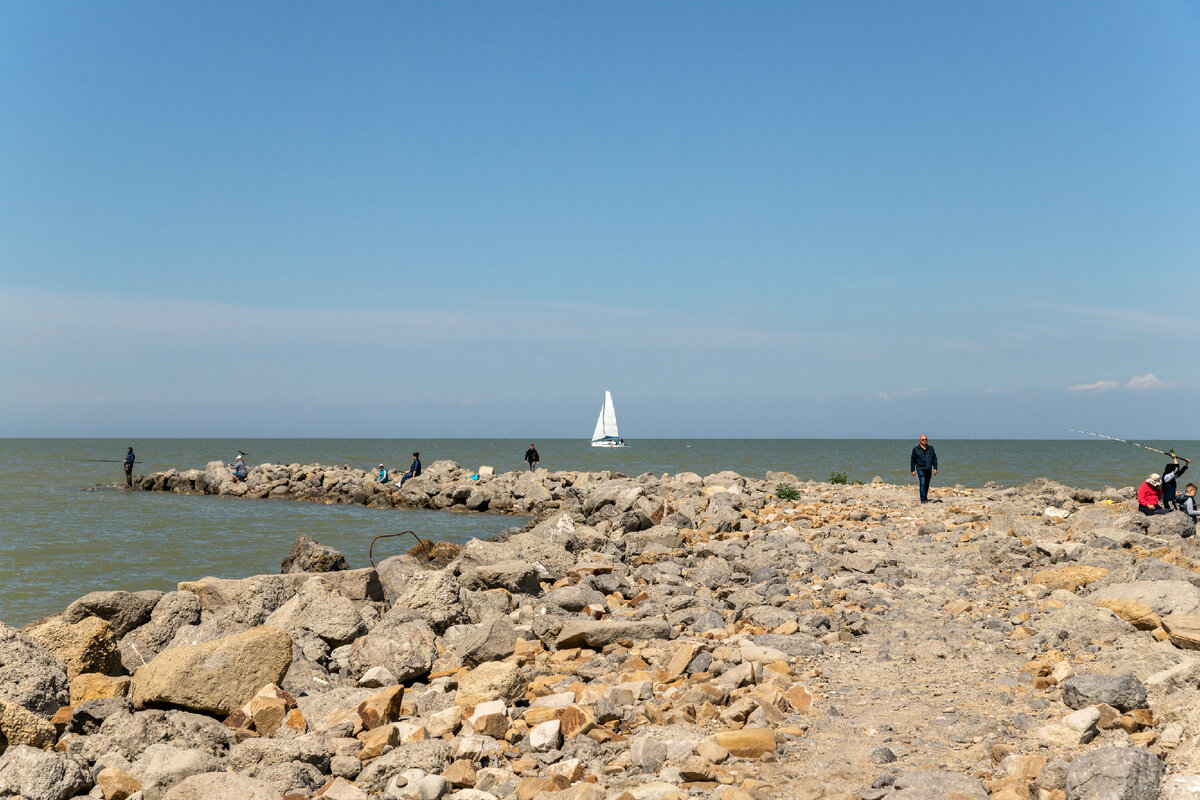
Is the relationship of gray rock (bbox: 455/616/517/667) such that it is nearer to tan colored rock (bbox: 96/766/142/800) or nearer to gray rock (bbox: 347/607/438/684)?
gray rock (bbox: 347/607/438/684)

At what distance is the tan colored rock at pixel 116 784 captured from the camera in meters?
6.09

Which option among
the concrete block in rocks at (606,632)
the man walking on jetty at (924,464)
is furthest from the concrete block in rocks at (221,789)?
the man walking on jetty at (924,464)

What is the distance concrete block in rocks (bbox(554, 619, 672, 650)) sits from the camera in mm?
9211

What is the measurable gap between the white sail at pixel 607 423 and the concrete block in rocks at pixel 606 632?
86.5 meters

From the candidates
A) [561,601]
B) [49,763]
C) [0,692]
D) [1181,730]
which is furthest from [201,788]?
[1181,730]

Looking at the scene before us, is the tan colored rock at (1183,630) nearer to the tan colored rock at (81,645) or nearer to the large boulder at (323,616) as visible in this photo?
the large boulder at (323,616)

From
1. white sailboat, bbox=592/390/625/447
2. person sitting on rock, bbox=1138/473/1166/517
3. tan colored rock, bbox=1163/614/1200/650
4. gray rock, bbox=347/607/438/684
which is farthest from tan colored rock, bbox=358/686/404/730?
white sailboat, bbox=592/390/625/447

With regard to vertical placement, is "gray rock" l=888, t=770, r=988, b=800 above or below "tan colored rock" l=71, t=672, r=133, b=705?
above

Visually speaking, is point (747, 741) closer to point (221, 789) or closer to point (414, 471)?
point (221, 789)

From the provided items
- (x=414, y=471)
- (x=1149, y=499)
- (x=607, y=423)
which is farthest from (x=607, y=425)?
(x=1149, y=499)

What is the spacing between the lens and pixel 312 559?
13.7 metres

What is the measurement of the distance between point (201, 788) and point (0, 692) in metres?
2.89

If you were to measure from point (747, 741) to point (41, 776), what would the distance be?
16.2ft

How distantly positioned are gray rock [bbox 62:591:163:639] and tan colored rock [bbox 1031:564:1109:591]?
1118cm
